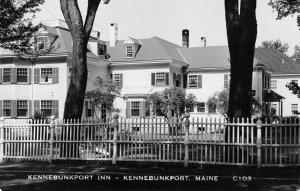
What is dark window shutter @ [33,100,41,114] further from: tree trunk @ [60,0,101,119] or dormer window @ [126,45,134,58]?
tree trunk @ [60,0,101,119]

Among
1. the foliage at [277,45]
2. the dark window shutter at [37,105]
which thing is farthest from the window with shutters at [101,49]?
the foliage at [277,45]

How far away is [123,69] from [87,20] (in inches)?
931

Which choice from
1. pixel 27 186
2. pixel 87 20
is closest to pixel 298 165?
pixel 27 186

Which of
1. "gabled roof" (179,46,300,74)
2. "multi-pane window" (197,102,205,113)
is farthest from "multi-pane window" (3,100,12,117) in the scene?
"gabled roof" (179,46,300,74)

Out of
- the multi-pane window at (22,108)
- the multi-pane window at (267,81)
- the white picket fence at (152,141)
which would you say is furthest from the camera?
the multi-pane window at (267,81)

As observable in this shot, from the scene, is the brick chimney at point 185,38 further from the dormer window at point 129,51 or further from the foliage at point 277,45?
the foliage at point 277,45

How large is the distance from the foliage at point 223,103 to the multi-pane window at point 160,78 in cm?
447

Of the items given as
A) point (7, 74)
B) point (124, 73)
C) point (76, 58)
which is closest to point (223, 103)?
point (124, 73)

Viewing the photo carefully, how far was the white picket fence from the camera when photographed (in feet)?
41.9

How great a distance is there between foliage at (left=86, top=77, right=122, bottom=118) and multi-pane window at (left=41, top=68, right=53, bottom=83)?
328 cm

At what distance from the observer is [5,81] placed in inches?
1383

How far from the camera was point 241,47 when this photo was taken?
14344mm

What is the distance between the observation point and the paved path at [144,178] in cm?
1005

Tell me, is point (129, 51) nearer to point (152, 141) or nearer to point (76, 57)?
point (76, 57)
